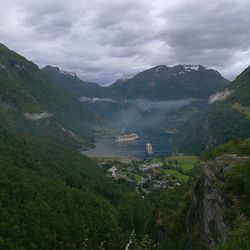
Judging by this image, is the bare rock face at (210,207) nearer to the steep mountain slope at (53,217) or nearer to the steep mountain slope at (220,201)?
the steep mountain slope at (220,201)

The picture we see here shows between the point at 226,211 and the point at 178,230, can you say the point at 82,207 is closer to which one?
the point at 178,230

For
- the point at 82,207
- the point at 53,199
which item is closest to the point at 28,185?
the point at 53,199

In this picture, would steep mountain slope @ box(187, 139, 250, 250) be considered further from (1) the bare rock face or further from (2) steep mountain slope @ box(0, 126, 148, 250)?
(2) steep mountain slope @ box(0, 126, 148, 250)

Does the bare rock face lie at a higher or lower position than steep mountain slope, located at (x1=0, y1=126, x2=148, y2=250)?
higher

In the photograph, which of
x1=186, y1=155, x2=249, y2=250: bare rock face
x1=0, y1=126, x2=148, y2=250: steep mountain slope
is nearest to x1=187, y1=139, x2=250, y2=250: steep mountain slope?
x1=186, y1=155, x2=249, y2=250: bare rock face

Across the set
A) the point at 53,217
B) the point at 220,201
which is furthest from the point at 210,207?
the point at 53,217

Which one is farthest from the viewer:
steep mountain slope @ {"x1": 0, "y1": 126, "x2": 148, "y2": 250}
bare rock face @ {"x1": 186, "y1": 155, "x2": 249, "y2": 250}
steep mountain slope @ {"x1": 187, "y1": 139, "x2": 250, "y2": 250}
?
steep mountain slope @ {"x1": 0, "y1": 126, "x2": 148, "y2": 250}

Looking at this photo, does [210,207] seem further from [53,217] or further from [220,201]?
[53,217]

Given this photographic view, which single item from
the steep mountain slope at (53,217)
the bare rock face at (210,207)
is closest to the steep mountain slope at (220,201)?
the bare rock face at (210,207)
